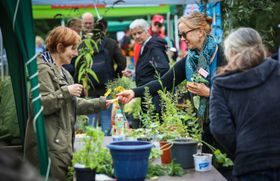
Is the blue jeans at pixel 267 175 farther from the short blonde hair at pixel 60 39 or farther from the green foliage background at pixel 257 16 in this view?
the green foliage background at pixel 257 16

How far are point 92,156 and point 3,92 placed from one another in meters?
2.16

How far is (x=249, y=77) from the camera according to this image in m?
3.03

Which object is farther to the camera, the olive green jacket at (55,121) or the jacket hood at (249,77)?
the olive green jacket at (55,121)

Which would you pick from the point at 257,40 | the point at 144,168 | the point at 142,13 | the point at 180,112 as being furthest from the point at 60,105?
the point at 142,13

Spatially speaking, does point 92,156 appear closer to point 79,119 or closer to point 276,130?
point 276,130

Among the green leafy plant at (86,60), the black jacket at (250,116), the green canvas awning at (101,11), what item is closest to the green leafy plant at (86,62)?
the green leafy plant at (86,60)

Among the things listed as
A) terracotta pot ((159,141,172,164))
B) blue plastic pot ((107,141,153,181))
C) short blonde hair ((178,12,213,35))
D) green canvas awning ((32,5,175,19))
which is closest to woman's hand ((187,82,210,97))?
short blonde hair ((178,12,213,35))

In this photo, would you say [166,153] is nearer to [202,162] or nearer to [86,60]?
[202,162]

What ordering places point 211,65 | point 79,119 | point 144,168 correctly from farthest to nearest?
point 79,119
point 211,65
point 144,168

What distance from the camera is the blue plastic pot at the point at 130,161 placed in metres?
2.79

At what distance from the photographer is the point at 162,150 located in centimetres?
349

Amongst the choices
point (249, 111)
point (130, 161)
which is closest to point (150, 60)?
point (249, 111)

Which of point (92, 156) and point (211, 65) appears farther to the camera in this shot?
point (211, 65)

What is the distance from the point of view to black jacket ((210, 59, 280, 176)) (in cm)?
298
